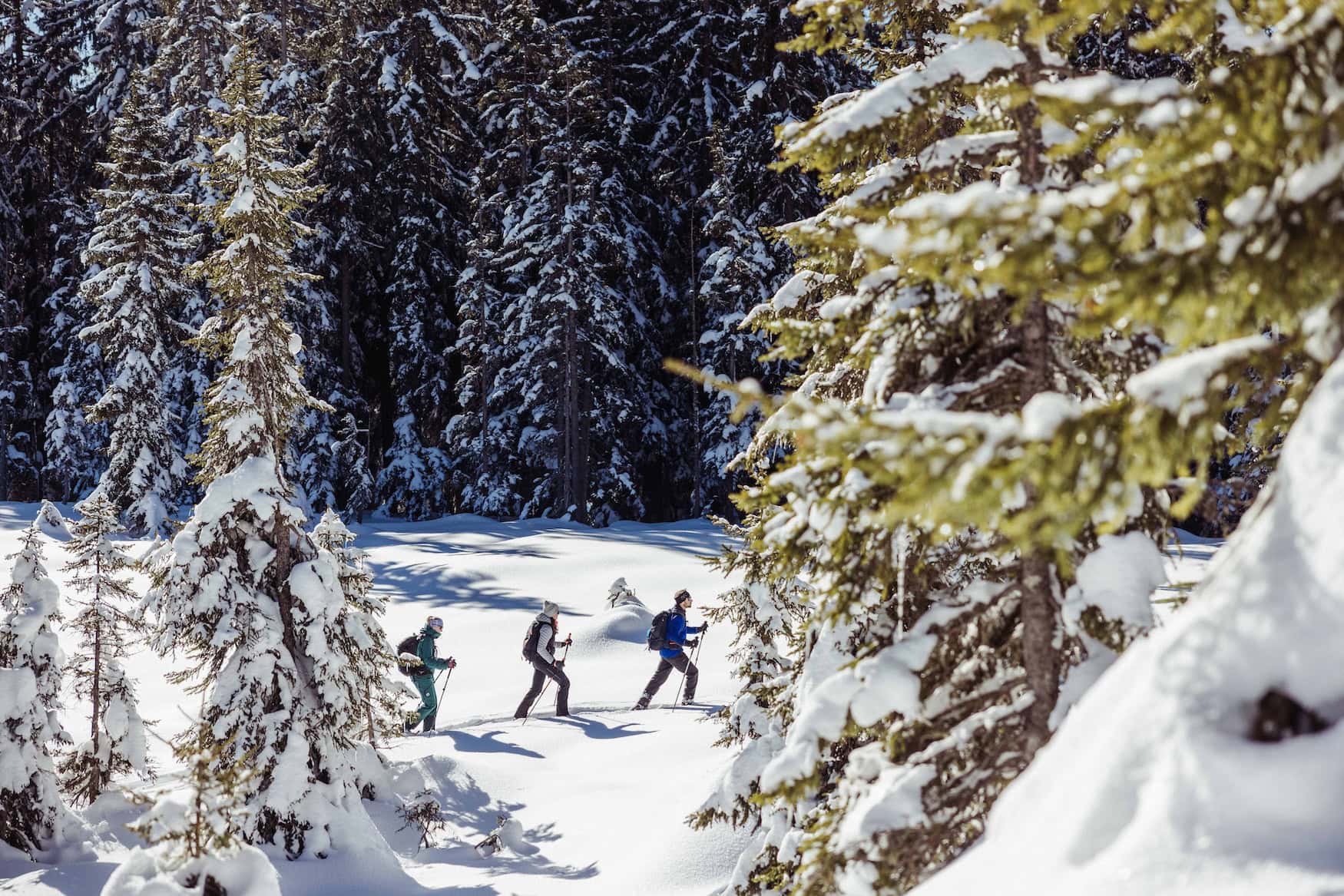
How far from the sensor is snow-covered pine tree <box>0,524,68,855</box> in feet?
29.9

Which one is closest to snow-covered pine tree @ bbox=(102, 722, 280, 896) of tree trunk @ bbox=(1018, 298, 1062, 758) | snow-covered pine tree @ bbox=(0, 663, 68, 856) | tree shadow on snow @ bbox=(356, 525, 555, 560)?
tree trunk @ bbox=(1018, 298, 1062, 758)

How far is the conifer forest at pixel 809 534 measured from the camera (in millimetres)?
2445

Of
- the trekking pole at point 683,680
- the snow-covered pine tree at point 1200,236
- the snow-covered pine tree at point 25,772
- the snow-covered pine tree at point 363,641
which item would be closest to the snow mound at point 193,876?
the snow-covered pine tree at point 1200,236

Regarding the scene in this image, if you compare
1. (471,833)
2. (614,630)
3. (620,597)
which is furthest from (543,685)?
(620,597)

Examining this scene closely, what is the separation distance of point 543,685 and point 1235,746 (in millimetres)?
12342

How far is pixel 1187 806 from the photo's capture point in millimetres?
2357

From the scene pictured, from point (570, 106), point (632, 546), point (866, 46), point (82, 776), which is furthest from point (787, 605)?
point (570, 106)

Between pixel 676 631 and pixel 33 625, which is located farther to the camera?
pixel 676 631

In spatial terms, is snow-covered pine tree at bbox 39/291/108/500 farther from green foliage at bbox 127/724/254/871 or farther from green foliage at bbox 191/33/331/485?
green foliage at bbox 127/724/254/871

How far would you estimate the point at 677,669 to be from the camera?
13891mm

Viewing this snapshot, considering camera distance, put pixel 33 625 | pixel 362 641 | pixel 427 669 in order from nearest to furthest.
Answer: pixel 33 625
pixel 362 641
pixel 427 669

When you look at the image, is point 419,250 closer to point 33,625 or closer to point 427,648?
point 427,648

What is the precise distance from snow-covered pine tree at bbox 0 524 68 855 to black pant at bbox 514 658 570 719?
18.7 ft

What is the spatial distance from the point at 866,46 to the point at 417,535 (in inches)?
829
